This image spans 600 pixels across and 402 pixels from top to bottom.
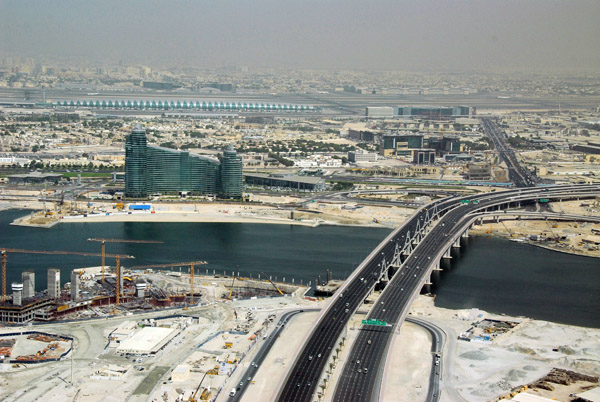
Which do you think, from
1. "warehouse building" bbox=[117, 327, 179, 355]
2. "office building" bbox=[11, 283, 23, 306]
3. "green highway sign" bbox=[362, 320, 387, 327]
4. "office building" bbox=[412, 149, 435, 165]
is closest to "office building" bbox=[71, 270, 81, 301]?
"office building" bbox=[11, 283, 23, 306]

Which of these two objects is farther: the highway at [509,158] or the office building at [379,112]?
the office building at [379,112]

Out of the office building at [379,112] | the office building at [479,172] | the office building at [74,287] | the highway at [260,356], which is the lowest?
the highway at [260,356]

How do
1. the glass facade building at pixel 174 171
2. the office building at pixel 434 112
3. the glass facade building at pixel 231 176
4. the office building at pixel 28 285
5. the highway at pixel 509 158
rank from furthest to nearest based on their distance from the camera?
the office building at pixel 434 112
the highway at pixel 509 158
the glass facade building at pixel 231 176
the glass facade building at pixel 174 171
the office building at pixel 28 285

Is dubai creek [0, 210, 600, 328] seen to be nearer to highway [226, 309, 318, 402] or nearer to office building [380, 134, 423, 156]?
highway [226, 309, 318, 402]

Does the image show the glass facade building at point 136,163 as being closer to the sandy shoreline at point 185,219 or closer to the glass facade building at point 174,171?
the glass facade building at point 174,171

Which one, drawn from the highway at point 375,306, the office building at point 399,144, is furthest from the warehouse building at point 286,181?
the office building at point 399,144

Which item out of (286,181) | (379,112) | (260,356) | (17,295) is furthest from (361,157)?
(260,356)
